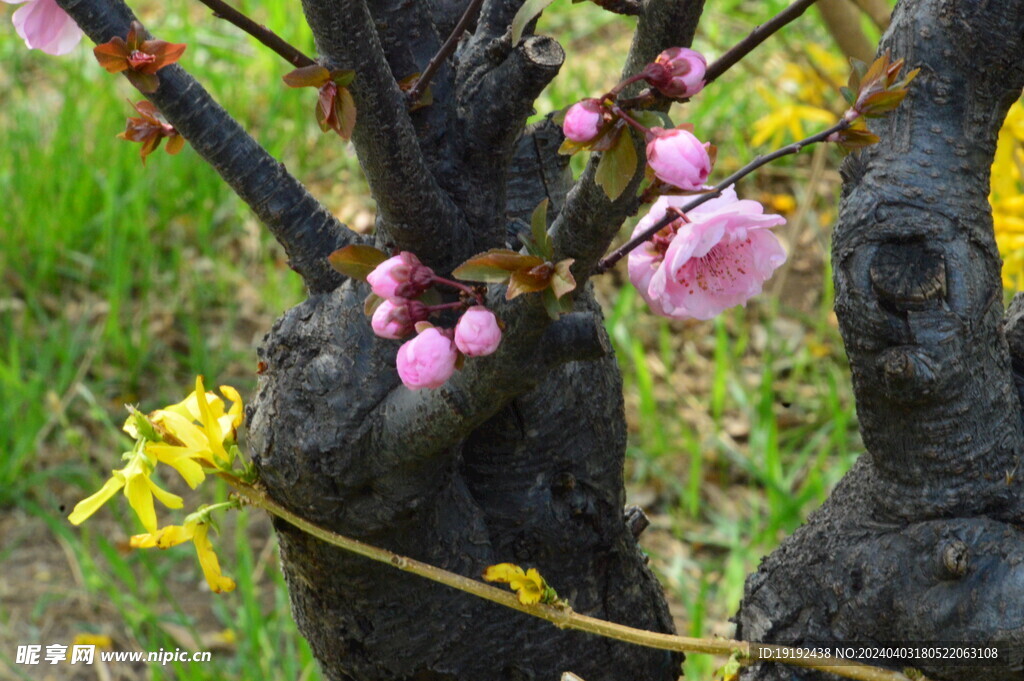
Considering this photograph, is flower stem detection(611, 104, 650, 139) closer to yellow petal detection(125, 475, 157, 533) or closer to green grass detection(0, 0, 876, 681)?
yellow petal detection(125, 475, 157, 533)

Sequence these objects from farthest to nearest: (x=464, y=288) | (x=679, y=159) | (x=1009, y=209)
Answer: (x=1009, y=209)
(x=464, y=288)
(x=679, y=159)

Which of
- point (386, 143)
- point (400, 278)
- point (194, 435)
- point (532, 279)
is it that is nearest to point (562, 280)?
point (532, 279)

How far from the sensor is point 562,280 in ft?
2.26

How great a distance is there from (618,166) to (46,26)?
51cm

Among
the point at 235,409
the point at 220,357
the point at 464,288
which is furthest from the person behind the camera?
the point at 220,357

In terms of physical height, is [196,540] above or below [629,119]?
below

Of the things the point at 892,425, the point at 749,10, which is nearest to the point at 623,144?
the point at 892,425

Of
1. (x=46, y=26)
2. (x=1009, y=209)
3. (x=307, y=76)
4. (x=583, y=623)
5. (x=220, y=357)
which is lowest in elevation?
(x=583, y=623)

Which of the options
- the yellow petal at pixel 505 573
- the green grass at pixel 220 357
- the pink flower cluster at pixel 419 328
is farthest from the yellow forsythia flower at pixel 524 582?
the green grass at pixel 220 357

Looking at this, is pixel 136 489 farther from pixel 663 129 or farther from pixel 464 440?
pixel 663 129

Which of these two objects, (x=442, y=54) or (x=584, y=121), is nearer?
(x=584, y=121)

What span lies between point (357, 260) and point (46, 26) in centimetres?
34

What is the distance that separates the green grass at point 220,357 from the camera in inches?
86.4

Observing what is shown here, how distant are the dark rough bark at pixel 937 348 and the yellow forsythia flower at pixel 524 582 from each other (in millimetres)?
294
